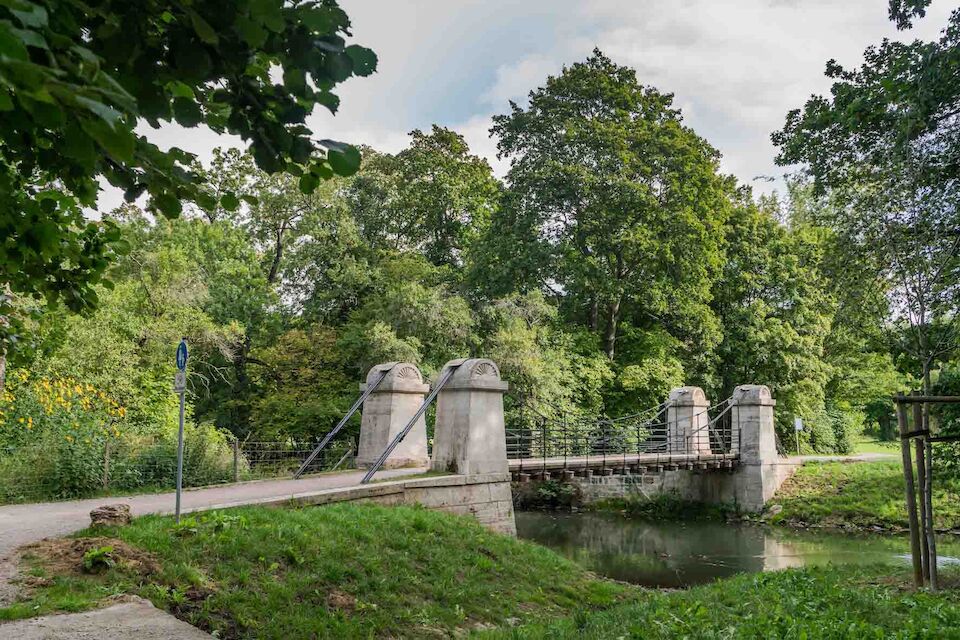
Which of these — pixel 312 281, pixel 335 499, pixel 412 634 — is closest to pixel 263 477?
pixel 335 499

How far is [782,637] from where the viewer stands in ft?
15.3

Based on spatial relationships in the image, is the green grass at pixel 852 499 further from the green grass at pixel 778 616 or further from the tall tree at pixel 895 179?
the green grass at pixel 778 616

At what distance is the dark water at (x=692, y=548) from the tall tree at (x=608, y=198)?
21.6 feet

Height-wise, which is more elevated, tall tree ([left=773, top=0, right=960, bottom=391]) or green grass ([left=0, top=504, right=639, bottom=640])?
tall tree ([left=773, top=0, right=960, bottom=391])

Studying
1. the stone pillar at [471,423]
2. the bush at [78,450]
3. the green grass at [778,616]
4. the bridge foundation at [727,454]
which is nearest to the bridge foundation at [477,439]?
the stone pillar at [471,423]

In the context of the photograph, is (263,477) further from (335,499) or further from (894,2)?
(894,2)

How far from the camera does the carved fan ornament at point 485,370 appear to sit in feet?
38.2

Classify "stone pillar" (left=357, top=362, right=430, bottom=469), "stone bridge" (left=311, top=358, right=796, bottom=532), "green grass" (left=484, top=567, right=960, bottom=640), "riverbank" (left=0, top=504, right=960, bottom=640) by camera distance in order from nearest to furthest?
"green grass" (left=484, top=567, right=960, bottom=640) < "riverbank" (left=0, top=504, right=960, bottom=640) < "stone bridge" (left=311, top=358, right=796, bottom=532) < "stone pillar" (left=357, top=362, right=430, bottom=469)

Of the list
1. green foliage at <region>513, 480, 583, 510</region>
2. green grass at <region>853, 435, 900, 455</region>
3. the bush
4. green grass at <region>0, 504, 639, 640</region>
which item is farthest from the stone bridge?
green grass at <region>853, 435, 900, 455</region>

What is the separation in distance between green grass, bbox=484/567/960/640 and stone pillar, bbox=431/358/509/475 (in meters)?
4.37

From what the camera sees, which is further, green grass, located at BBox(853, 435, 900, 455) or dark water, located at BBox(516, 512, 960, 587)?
green grass, located at BBox(853, 435, 900, 455)

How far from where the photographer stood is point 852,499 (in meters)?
18.8

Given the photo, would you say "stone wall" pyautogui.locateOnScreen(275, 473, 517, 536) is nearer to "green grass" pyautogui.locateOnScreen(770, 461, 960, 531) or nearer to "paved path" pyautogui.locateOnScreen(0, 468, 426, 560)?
"paved path" pyautogui.locateOnScreen(0, 468, 426, 560)

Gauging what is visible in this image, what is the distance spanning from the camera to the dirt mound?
18.3ft
